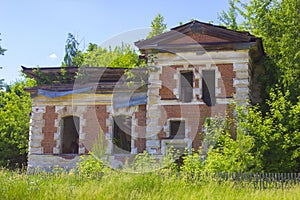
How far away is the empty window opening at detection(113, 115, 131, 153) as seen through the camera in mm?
21859

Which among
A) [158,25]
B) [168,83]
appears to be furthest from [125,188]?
[158,25]

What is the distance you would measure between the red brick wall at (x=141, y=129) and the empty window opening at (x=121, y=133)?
2.96ft

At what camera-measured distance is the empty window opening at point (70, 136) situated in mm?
23562

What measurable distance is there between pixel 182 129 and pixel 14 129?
11242 mm

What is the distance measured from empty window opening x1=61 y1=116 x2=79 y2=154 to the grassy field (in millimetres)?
9207

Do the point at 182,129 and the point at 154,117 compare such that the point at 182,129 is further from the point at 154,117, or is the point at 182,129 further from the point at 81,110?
the point at 81,110

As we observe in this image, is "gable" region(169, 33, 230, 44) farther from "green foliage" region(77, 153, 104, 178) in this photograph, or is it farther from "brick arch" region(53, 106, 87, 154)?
"green foliage" region(77, 153, 104, 178)

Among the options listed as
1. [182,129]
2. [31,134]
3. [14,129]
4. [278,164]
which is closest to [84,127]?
[31,134]

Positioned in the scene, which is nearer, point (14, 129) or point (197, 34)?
point (197, 34)

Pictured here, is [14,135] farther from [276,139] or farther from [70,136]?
[276,139]

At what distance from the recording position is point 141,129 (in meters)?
21.1

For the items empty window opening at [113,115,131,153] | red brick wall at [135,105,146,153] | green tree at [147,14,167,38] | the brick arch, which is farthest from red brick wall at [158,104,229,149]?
green tree at [147,14,167,38]

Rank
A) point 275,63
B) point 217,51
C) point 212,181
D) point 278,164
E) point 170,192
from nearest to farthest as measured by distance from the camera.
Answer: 1. point 170,192
2. point 212,181
3. point 278,164
4. point 217,51
5. point 275,63

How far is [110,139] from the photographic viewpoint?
21.6 meters
